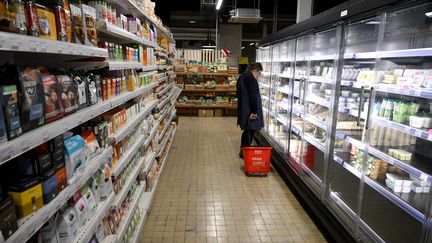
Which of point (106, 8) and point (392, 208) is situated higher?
point (106, 8)

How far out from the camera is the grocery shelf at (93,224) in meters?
1.58

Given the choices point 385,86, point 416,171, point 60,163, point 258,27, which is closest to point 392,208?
point 416,171

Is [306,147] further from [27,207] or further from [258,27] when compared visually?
[258,27]

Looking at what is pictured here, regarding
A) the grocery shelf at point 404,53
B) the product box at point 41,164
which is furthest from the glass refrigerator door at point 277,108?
the product box at point 41,164

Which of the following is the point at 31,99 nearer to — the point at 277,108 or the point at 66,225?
the point at 66,225

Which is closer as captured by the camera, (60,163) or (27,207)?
(27,207)

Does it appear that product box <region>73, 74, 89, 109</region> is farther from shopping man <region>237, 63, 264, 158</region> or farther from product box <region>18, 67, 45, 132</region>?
shopping man <region>237, 63, 264, 158</region>

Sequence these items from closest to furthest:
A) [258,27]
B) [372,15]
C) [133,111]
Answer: [372,15]
[133,111]
[258,27]

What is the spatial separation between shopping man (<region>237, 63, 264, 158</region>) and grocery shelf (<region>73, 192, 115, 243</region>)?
3.46 metres

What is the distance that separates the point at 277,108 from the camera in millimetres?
6000

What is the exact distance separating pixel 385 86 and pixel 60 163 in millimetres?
2562

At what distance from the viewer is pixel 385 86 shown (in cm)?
256

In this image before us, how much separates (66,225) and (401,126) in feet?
8.43

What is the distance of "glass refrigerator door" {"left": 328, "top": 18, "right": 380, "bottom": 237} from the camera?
297 cm
